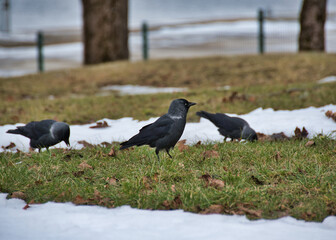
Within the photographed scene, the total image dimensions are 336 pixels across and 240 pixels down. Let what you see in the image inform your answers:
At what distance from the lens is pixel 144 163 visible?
5023 millimetres

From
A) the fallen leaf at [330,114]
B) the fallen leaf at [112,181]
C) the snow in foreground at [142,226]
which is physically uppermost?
the fallen leaf at [330,114]

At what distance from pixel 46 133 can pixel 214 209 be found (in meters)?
2.86

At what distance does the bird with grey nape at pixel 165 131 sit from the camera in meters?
4.76

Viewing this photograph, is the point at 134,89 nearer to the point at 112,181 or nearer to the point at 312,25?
the point at 312,25

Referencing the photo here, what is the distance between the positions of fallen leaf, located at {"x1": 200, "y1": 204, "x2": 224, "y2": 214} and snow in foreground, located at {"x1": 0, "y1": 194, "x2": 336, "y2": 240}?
0.07 m

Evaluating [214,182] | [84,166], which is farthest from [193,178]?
[84,166]

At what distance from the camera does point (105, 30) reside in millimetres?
15617

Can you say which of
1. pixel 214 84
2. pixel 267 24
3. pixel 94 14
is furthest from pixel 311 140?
pixel 267 24

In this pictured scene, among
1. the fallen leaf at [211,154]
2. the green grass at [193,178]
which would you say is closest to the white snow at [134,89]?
the green grass at [193,178]

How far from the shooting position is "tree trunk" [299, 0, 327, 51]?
1572cm

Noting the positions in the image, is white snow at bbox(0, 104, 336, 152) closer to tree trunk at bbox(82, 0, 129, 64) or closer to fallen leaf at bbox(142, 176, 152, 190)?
fallen leaf at bbox(142, 176, 152, 190)

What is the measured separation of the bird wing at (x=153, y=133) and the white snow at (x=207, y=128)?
1343 millimetres

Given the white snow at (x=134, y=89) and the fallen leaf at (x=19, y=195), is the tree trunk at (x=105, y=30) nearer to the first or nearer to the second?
the white snow at (x=134, y=89)

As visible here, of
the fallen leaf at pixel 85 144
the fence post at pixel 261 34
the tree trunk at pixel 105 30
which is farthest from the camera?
the fence post at pixel 261 34
